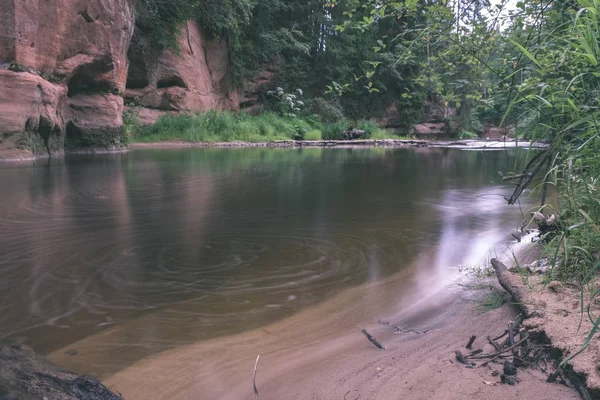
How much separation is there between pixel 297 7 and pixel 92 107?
19197 millimetres

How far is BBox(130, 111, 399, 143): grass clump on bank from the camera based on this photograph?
19938 millimetres

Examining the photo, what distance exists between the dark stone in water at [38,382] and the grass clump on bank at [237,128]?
16.7 m

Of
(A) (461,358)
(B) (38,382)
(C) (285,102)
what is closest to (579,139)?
(A) (461,358)

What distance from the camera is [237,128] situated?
914 inches

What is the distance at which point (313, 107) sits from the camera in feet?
96.4

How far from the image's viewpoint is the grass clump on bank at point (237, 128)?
65.4 ft

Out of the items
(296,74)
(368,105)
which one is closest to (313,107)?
(296,74)

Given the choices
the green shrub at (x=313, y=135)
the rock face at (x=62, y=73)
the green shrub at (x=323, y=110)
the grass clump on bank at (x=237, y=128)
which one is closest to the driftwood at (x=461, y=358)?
the rock face at (x=62, y=73)

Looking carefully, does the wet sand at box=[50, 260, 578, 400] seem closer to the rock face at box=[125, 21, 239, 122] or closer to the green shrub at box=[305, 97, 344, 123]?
the rock face at box=[125, 21, 239, 122]

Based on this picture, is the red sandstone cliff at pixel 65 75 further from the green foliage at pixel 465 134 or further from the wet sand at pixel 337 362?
the green foliage at pixel 465 134

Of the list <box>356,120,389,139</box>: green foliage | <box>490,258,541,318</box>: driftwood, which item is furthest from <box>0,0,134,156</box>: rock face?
<box>356,120,389,139</box>: green foliage

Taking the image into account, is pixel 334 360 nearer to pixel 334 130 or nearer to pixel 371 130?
pixel 334 130

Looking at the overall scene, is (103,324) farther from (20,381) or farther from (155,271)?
(20,381)

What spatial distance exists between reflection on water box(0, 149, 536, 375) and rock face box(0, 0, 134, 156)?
3.36 meters
